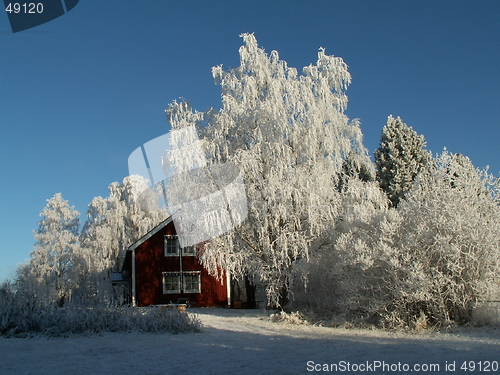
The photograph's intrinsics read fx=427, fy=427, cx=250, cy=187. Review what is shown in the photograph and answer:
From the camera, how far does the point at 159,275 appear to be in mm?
23656

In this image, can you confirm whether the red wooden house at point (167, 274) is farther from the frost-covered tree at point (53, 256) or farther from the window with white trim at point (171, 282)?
the frost-covered tree at point (53, 256)

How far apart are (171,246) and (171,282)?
1990 mm

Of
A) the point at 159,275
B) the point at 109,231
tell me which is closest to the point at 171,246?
the point at 159,275

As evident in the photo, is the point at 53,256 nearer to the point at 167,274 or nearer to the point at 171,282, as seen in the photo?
the point at 167,274

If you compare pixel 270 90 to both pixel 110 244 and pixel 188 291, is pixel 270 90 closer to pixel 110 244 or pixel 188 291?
pixel 188 291

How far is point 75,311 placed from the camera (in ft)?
33.4

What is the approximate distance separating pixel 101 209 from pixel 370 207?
25.2 meters

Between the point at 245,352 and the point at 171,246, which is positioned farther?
the point at 171,246

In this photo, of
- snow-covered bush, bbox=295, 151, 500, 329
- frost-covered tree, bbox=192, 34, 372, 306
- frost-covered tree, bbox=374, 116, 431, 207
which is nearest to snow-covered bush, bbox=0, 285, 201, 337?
frost-covered tree, bbox=192, 34, 372, 306

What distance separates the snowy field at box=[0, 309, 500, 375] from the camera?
6357mm

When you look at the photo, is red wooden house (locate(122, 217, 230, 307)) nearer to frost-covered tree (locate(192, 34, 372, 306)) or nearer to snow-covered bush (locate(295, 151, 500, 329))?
frost-covered tree (locate(192, 34, 372, 306))

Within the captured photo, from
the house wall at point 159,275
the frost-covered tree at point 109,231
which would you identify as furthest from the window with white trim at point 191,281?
the frost-covered tree at point 109,231

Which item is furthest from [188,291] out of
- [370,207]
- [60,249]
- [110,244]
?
[370,207]

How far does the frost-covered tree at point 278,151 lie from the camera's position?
44.8 ft
